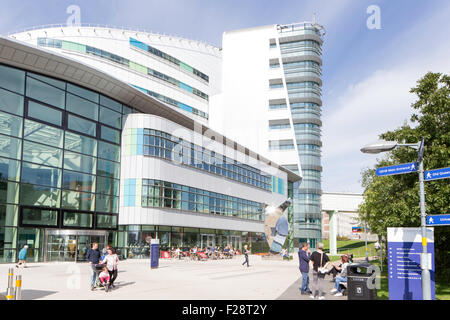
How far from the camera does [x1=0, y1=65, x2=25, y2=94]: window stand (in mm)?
29750

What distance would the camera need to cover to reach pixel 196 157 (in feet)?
152

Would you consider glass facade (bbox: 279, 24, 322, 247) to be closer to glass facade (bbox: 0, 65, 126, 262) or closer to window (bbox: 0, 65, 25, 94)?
glass facade (bbox: 0, 65, 126, 262)

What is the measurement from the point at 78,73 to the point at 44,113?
169 inches

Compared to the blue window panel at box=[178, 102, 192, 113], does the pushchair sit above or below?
below

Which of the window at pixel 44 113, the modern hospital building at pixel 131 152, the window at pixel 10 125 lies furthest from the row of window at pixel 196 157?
the window at pixel 10 125

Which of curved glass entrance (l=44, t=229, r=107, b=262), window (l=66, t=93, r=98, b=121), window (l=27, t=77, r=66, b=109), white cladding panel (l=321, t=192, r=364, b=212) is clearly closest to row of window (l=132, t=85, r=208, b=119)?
window (l=66, t=93, r=98, b=121)

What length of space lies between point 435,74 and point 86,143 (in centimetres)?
2625

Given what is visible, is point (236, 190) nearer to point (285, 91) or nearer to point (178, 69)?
point (178, 69)

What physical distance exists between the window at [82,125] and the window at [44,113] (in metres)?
1.10

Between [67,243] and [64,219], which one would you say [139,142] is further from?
[67,243]

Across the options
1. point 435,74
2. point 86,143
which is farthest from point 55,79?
point 435,74

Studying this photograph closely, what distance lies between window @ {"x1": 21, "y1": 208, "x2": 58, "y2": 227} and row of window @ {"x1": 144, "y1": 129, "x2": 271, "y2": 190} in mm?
9831

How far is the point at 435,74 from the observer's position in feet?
62.6

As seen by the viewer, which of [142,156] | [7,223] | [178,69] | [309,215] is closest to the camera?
[7,223]
